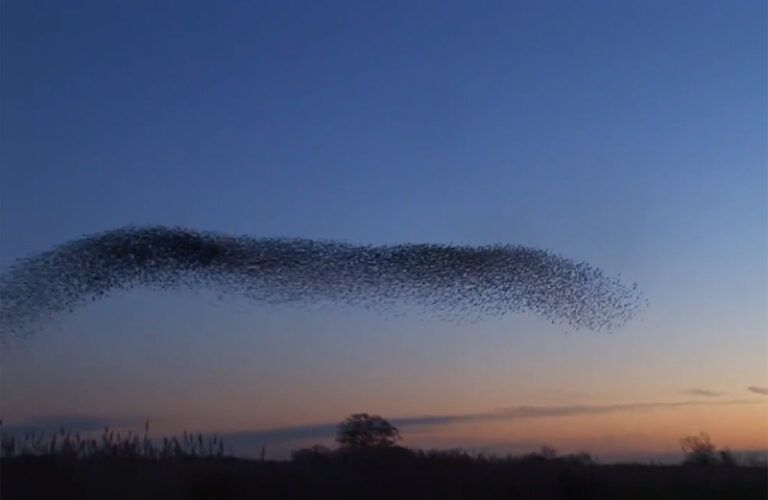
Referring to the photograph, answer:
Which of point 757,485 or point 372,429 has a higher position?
point 372,429

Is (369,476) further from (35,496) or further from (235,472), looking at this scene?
(35,496)

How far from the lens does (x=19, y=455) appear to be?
31516 millimetres

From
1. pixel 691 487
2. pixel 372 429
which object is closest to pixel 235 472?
pixel 691 487

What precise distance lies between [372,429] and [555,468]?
49.7ft

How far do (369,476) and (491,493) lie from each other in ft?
10.7

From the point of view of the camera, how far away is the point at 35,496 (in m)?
28.4

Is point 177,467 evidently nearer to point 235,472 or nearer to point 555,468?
point 235,472

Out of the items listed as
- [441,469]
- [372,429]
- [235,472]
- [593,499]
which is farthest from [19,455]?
[372,429]

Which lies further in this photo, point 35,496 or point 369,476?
point 369,476

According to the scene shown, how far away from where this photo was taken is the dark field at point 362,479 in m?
29.5

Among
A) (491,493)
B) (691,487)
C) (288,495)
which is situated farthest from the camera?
(691,487)

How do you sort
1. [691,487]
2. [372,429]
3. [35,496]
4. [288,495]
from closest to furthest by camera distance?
[35,496]
[288,495]
[691,487]
[372,429]

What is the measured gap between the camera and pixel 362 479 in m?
32.7

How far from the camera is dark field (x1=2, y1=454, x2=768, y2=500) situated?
29.5 metres
